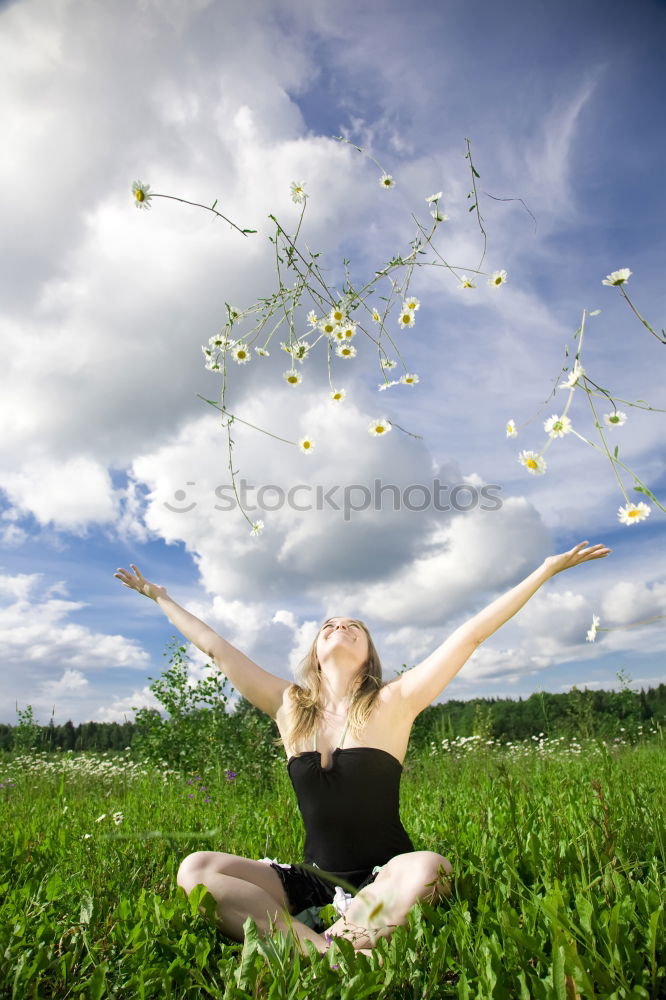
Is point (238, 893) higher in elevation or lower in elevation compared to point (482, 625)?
lower

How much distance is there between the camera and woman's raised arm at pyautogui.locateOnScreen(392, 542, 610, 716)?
10.6ft

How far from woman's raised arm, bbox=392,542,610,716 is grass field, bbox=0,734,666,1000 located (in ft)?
2.00

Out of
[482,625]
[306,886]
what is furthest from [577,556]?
[306,886]

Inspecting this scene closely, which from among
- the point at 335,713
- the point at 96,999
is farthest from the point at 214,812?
the point at 96,999

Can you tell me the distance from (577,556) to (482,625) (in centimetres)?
55

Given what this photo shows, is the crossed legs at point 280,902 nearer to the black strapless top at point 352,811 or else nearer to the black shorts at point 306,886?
the black shorts at point 306,886

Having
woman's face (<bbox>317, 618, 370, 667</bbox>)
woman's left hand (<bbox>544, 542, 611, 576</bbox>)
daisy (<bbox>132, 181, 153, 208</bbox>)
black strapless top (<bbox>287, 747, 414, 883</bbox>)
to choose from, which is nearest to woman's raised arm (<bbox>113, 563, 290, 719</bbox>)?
woman's face (<bbox>317, 618, 370, 667</bbox>)

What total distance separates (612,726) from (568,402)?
834cm

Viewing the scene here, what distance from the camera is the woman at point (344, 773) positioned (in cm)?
271

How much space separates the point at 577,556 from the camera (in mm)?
3234

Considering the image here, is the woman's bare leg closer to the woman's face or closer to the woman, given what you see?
the woman

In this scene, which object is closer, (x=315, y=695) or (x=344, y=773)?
(x=344, y=773)

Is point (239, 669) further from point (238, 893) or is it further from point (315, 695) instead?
point (238, 893)

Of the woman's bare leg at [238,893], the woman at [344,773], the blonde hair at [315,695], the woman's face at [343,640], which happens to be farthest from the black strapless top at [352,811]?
the woman's face at [343,640]
